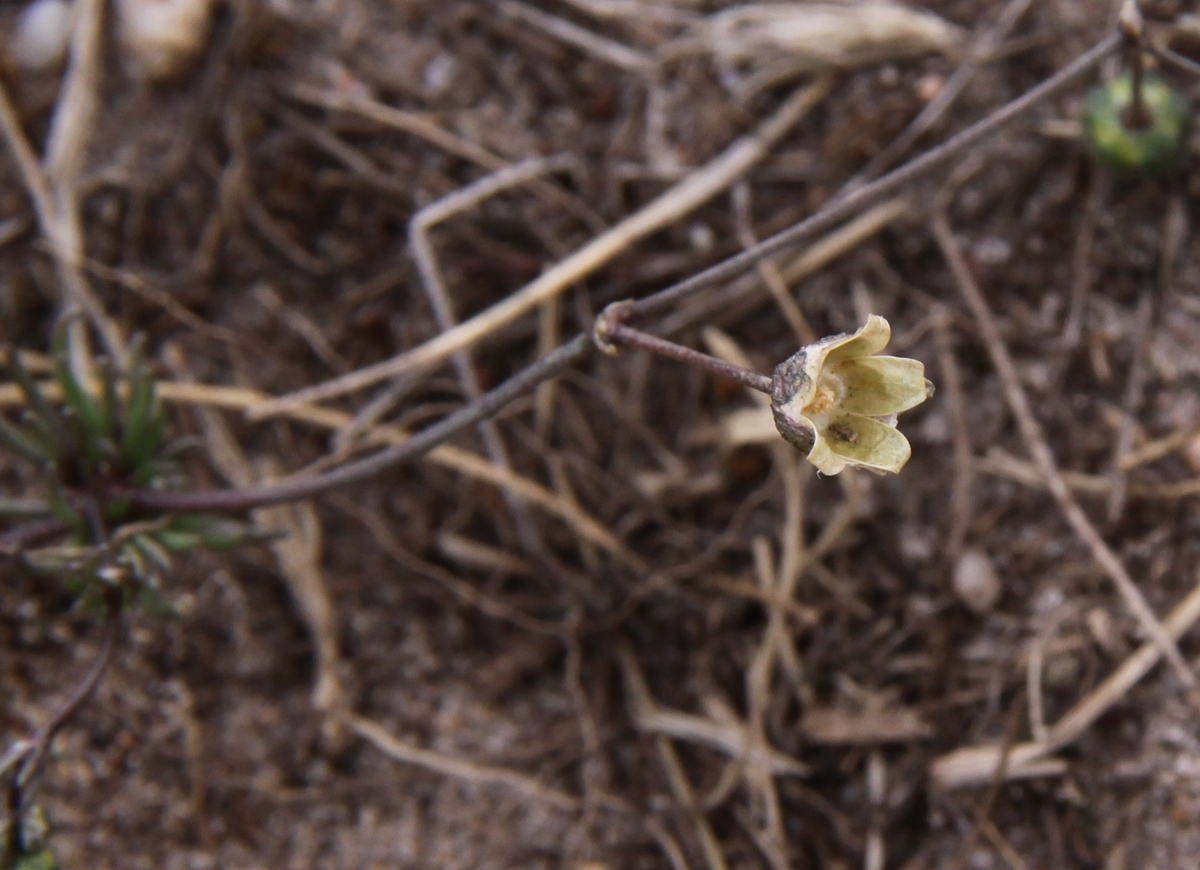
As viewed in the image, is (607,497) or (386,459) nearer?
(386,459)

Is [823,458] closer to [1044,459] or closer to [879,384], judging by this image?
[879,384]

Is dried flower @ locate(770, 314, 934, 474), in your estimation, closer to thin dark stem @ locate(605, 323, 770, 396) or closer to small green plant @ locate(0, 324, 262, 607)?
thin dark stem @ locate(605, 323, 770, 396)

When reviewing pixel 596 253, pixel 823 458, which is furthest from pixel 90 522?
pixel 823 458

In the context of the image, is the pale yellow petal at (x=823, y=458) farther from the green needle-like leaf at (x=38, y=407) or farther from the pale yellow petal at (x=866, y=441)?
the green needle-like leaf at (x=38, y=407)

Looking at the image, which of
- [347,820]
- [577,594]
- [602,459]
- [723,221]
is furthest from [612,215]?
[347,820]

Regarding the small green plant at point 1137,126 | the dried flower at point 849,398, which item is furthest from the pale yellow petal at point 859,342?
the small green plant at point 1137,126

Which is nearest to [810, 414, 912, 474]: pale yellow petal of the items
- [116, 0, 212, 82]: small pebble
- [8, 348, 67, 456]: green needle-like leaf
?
[8, 348, 67, 456]: green needle-like leaf

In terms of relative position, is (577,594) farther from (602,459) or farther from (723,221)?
(723,221)
